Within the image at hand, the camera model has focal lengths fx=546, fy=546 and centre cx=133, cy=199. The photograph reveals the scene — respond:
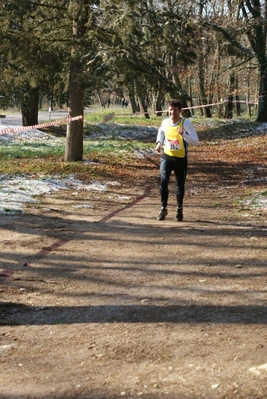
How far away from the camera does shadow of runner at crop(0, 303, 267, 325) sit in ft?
15.2

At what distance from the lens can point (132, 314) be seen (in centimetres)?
486

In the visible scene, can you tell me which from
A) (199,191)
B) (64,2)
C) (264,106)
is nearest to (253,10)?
(264,106)

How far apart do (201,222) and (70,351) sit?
201 inches

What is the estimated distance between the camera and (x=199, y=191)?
12.7 meters

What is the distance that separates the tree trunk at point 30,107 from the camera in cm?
2659

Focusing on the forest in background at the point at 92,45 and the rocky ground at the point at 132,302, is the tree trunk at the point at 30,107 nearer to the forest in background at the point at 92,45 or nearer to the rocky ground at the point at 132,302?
the forest in background at the point at 92,45

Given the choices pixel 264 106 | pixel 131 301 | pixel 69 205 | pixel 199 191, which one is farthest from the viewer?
pixel 264 106

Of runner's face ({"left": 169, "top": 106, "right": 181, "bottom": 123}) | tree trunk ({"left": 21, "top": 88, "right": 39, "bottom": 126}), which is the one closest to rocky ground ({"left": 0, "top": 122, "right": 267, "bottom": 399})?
runner's face ({"left": 169, "top": 106, "right": 181, "bottom": 123})

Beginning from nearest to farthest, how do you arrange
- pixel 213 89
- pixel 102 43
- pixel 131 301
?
pixel 131 301, pixel 102 43, pixel 213 89

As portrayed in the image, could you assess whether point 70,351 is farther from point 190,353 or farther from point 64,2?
point 64,2

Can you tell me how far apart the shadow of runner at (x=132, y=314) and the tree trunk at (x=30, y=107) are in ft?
73.1

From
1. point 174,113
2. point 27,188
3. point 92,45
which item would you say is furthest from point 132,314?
point 92,45

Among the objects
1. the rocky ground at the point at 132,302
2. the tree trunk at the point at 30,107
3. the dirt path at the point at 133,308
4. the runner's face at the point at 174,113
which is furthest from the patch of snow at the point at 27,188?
the tree trunk at the point at 30,107

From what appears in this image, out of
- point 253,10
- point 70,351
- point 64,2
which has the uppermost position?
point 253,10
